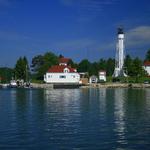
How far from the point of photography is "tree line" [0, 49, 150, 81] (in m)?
147

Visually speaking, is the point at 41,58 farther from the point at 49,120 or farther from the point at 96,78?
the point at 49,120

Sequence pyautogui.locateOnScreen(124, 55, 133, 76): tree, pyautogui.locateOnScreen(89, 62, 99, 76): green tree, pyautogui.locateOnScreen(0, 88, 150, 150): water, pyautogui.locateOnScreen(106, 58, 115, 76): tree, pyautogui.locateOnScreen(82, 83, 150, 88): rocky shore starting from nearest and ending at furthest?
pyautogui.locateOnScreen(0, 88, 150, 150): water
pyautogui.locateOnScreen(82, 83, 150, 88): rocky shore
pyautogui.locateOnScreen(124, 55, 133, 76): tree
pyautogui.locateOnScreen(89, 62, 99, 76): green tree
pyautogui.locateOnScreen(106, 58, 115, 76): tree

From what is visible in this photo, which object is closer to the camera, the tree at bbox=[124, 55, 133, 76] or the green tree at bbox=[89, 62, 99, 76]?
the tree at bbox=[124, 55, 133, 76]

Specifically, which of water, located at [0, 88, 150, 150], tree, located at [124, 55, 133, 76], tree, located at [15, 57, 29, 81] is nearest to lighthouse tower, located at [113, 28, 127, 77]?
tree, located at [124, 55, 133, 76]

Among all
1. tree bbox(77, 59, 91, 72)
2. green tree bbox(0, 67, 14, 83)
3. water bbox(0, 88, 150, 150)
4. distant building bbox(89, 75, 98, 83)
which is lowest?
water bbox(0, 88, 150, 150)

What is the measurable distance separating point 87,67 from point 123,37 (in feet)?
72.2

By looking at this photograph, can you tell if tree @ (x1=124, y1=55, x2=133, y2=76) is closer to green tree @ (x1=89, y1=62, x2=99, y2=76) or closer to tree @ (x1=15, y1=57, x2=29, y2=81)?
green tree @ (x1=89, y1=62, x2=99, y2=76)

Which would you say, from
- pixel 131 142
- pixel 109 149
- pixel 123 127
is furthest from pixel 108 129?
pixel 109 149

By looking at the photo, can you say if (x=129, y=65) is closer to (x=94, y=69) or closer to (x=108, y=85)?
(x=108, y=85)

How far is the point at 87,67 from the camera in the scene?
171375 mm

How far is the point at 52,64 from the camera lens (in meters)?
160

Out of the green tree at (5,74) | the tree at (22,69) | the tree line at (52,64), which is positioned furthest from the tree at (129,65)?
the green tree at (5,74)

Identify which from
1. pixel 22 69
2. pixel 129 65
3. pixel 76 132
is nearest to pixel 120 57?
pixel 129 65

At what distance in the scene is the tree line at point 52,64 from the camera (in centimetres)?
14712
